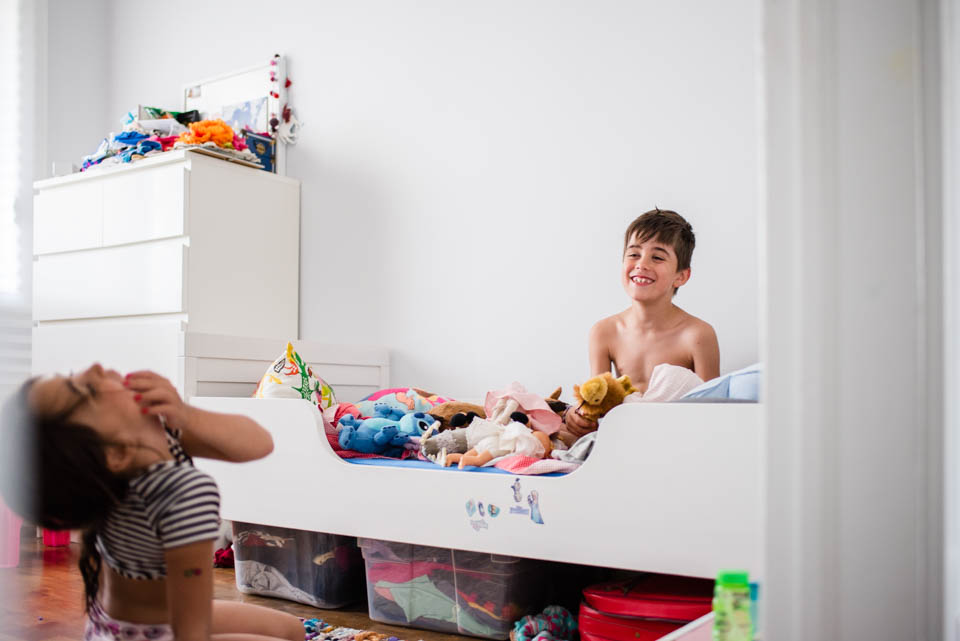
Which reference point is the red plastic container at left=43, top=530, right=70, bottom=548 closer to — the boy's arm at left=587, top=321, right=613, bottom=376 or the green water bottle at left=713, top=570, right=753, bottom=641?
the green water bottle at left=713, top=570, right=753, bottom=641

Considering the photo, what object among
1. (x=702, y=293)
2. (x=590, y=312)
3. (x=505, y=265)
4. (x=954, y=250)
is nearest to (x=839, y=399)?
(x=954, y=250)

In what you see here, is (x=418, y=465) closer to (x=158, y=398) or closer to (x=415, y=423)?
(x=415, y=423)

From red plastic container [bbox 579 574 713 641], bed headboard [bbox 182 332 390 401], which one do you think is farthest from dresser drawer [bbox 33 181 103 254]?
red plastic container [bbox 579 574 713 641]

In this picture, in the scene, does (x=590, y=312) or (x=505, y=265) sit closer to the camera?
(x=590, y=312)

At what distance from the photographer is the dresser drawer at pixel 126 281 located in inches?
91.9

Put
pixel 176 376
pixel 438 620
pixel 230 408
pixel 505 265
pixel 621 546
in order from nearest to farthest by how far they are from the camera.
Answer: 1. pixel 621 546
2. pixel 438 620
3. pixel 230 408
4. pixel 176 376
5. pixel 505 265

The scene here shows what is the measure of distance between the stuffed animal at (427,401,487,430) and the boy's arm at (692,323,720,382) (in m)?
0.48

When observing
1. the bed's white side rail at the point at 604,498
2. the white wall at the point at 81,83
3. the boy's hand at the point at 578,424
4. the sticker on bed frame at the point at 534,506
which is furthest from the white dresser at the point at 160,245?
the sticker on bed frame at the point at 534,506

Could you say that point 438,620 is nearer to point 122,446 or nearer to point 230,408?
point 230,408

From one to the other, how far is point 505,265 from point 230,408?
0.89 metres

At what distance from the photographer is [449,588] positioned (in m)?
1.58

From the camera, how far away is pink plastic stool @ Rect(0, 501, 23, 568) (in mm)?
651

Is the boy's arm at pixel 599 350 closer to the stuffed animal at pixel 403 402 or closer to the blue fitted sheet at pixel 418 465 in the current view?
the stuffed animal at pixel 403 402

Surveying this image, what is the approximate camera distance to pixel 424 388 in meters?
2.49
